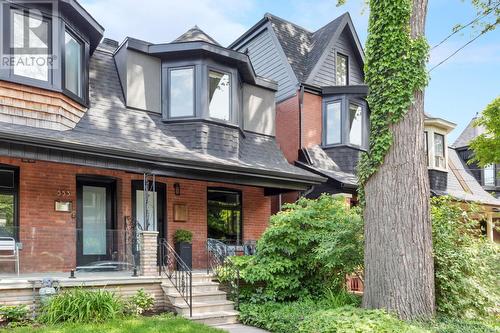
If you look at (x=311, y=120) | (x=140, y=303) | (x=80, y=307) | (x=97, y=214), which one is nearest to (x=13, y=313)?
(x=80, y=307)

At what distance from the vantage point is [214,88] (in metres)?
12.2

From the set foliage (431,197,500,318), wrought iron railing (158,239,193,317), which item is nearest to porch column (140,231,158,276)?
wrought iron railing (158,239,193,317)

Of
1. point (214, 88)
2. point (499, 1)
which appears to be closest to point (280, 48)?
point (214, 88)

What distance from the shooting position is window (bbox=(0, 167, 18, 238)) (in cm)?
900

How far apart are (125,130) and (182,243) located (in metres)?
2.91

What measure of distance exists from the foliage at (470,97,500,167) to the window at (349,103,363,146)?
3.70m

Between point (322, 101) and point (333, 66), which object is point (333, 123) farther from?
point (333, 66)

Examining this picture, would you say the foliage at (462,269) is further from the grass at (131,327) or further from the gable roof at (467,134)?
the gable roof at (467,134)

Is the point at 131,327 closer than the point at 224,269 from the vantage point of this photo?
Yes

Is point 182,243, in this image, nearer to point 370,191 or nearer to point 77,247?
point 77,247

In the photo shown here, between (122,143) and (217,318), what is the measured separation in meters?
4.10

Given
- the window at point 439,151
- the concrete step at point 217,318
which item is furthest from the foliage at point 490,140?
the concrete step at point 217,318

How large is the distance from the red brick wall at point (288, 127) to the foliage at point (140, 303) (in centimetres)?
751

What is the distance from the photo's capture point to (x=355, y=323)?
606cm
